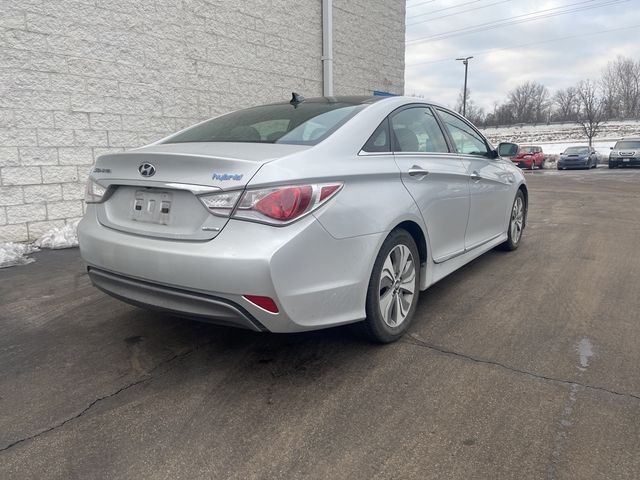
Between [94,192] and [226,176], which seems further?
[94,192]

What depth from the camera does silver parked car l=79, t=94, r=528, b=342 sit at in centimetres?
237

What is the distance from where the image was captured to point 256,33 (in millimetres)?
8375

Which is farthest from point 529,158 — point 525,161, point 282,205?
point 282,205

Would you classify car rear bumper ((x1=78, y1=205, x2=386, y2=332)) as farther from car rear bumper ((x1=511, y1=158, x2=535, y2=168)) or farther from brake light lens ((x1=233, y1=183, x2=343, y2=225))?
car rear bumper ((x1=511, y1=158, x2=535, y2=168))

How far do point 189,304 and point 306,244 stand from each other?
26.8 inches

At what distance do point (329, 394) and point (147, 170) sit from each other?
1557mm

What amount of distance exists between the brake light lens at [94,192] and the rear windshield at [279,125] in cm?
63

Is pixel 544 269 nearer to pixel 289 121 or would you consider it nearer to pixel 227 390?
pixel 289 121

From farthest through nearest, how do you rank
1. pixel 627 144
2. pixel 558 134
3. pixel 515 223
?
pixel 558 134 → pixel 627 144 → pixel 515 223

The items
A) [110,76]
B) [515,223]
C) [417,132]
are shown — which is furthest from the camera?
[110,76]

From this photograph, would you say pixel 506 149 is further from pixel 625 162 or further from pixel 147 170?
pixel 625 162

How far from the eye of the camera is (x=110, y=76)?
6570 mm

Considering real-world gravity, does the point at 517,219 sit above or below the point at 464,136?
below

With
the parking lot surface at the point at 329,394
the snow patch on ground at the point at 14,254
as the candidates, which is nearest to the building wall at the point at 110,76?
the snow patch on ground at the point at 14,254
